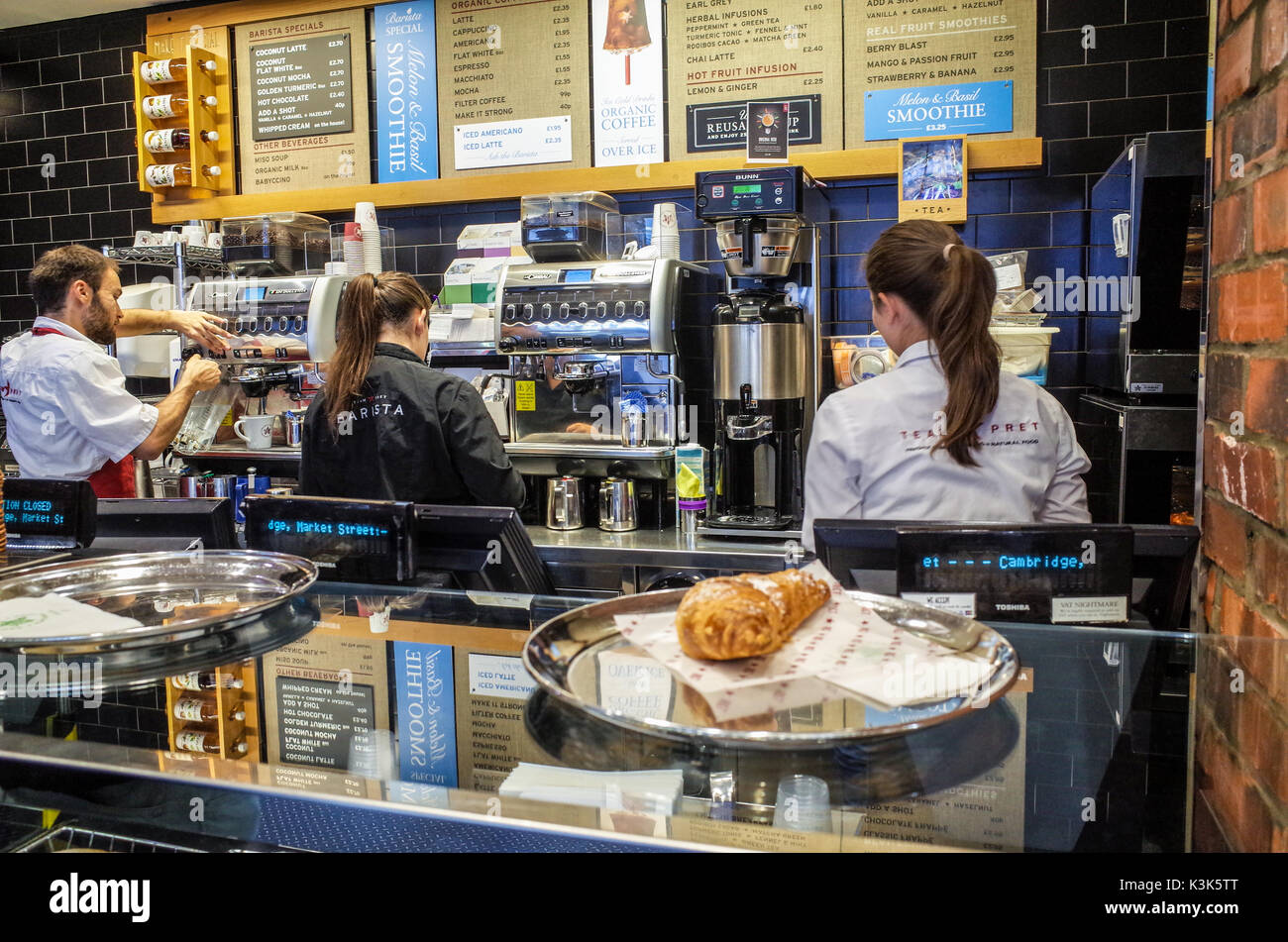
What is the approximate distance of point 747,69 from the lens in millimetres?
4426

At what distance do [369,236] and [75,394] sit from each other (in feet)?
5.27

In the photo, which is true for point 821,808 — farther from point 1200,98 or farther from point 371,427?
point 1200,98

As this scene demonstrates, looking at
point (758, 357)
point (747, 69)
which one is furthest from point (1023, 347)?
point (747, 69)

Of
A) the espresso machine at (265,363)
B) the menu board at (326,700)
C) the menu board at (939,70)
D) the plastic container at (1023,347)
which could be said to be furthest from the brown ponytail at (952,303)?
the espresso machine at (265,363)

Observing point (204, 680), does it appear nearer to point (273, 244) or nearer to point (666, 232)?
point (666, 232)

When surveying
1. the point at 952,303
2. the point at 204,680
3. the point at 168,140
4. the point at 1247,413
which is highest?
the point at 168,140

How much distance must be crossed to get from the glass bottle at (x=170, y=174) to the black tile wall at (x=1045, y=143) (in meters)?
0.42

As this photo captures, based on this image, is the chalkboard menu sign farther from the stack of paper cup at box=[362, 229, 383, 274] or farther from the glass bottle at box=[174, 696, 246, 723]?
the stack of paper cup at box=[362, 229, 383, 274]

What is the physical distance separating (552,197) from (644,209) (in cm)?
61

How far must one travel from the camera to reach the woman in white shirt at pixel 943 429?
212 cm

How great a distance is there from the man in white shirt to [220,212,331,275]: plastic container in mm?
1061

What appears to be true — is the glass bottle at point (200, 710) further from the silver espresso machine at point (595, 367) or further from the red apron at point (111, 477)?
the red apron at point (111, 477)
